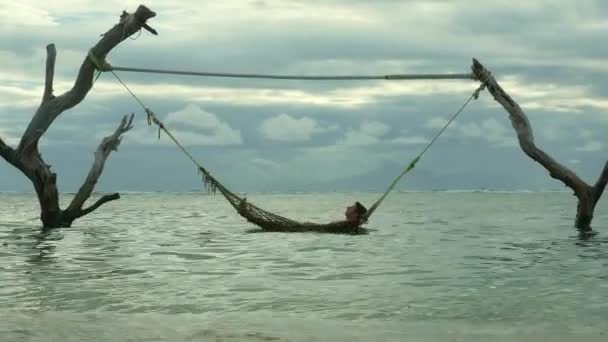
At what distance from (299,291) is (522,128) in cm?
850

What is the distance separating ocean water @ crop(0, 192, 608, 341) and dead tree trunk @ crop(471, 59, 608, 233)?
1.22m

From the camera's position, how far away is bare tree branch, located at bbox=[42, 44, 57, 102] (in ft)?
55.5

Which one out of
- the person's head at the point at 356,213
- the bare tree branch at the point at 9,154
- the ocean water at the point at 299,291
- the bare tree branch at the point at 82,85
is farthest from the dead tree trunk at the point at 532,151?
the bare tree branch at the point at 9,154

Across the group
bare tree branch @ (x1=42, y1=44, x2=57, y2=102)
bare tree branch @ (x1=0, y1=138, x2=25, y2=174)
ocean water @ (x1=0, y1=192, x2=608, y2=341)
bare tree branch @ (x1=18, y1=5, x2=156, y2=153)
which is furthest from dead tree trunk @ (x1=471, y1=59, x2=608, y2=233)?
bare tree branch @ (x1=0, y1=138, x2=25, y2=174)

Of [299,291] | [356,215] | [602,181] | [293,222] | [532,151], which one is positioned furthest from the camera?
[356,215]

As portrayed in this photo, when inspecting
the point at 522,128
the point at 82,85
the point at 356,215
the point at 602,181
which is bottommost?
the point at 356,215

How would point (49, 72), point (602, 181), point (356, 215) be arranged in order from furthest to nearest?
point (356, 215) < point (602, 181) < point (49, 72)

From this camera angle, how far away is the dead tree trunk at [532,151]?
16344 millimetres

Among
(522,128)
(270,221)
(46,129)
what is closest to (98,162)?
(46,129)

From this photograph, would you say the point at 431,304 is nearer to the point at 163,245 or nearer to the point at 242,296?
the point at 242,296

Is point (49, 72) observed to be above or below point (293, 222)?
above

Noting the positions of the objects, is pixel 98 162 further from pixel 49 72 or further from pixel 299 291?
pixel 299 291

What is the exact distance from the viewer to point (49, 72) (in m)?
17.0

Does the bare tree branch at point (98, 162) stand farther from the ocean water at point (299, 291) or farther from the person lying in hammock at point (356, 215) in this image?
the person lying in hammock at point (356, 215)
